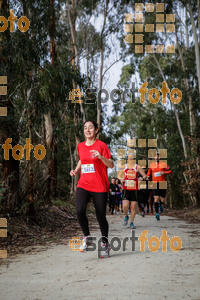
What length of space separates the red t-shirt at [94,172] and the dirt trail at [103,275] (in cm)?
91

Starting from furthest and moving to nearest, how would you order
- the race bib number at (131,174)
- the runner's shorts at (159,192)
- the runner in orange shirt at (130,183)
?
the runner's shorts at (159,192), the race bib number at (131,174), the runner in orange shirt at (130,183)

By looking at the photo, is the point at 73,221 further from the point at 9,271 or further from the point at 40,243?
the point at 9,271

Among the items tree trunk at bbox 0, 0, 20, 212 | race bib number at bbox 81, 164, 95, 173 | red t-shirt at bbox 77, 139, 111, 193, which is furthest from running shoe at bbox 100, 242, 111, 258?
tree trunk at bbox 0, 0, 20, 212

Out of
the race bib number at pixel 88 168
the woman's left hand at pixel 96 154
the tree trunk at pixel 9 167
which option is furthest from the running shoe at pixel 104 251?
the tree trunk at pixel 9 167

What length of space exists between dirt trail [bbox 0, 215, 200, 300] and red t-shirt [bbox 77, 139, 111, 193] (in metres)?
0.91

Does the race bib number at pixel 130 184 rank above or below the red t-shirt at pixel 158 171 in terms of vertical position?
below

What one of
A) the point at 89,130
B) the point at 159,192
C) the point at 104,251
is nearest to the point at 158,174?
the point at 159,192

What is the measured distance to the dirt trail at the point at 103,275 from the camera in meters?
3.14

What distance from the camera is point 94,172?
4.98m

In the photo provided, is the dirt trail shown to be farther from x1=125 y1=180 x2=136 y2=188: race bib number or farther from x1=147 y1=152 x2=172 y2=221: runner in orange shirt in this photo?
x1=147 y1=152 x2=172 y2=221: runner in orange shirt

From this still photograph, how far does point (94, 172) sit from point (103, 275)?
1.56 metres

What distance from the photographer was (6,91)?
784cm

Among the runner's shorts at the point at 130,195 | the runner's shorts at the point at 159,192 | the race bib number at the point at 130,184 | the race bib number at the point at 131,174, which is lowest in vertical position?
the runner's shorts at the point at 159,192

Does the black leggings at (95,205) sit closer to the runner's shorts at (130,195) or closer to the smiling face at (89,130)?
the smiling face at (89,130)
